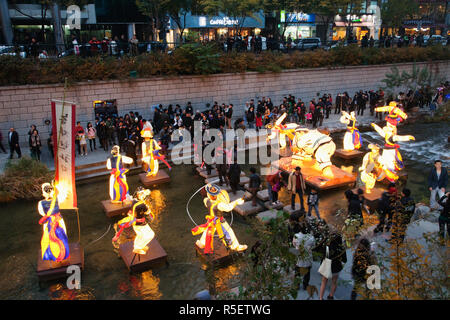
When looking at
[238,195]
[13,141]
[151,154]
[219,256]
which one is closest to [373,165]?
[238,195]

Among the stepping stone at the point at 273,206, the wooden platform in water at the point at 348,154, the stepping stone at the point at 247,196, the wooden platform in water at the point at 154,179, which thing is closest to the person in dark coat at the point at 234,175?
the stepping stone at the point at 247,196

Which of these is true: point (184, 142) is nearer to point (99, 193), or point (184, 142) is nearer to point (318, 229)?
point (99, 193)

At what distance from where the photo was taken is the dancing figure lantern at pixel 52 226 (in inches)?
298

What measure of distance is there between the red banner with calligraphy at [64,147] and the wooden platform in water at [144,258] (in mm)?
1661

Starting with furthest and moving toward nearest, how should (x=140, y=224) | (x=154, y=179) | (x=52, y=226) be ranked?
(x=154, y=179) < (x=140, y=224) < (x=52, y=226)

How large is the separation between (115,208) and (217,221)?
3.84m

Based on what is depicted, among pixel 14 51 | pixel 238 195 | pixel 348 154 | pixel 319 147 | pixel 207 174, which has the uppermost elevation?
pixel 14 51

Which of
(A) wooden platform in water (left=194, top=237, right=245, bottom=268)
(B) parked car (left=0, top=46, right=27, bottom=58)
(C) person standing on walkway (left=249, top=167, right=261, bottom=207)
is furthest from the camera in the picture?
(B) parked car (left=0, top=46, right=27, bottom=58)

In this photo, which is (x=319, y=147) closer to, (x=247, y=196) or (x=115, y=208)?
(x=247, y=196)

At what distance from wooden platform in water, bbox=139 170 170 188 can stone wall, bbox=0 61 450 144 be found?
627 centimetres

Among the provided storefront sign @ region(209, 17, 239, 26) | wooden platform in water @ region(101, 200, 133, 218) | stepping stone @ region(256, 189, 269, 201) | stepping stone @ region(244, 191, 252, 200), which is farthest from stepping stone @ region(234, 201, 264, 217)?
storefront sign @ region(209, 17, 239, 26)

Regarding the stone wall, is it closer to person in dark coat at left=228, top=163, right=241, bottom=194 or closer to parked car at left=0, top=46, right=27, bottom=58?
parked car at left=0, top=46, right=27, bottom=58

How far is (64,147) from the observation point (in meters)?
7.80

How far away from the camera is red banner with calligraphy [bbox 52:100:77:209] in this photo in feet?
25.0
